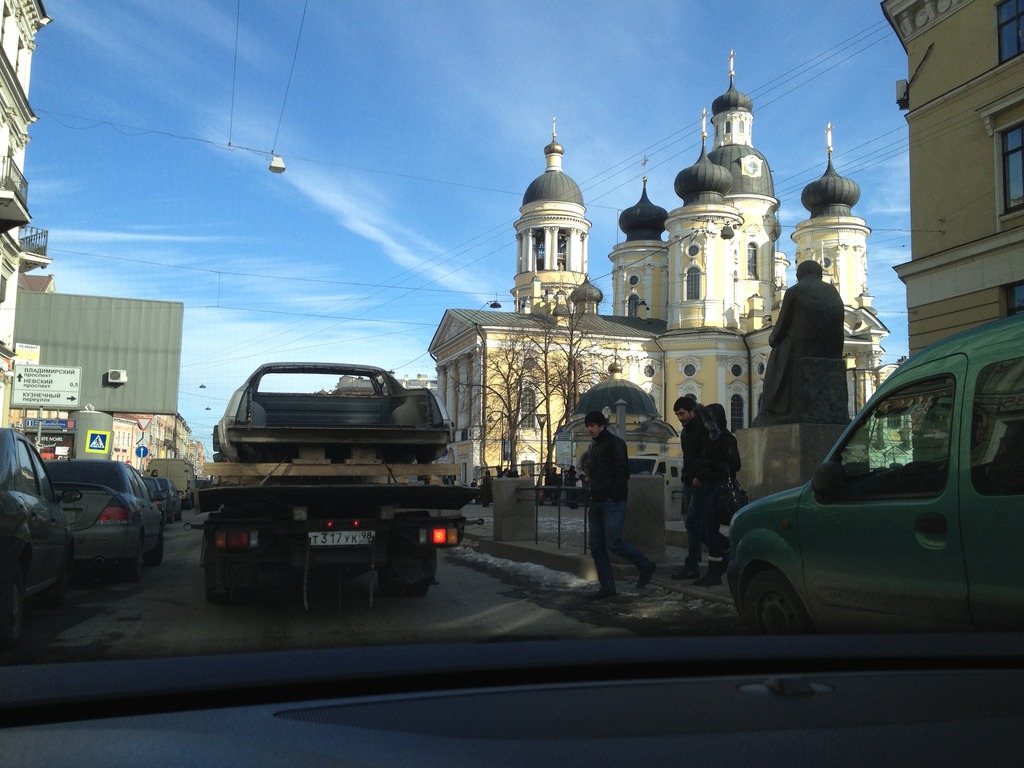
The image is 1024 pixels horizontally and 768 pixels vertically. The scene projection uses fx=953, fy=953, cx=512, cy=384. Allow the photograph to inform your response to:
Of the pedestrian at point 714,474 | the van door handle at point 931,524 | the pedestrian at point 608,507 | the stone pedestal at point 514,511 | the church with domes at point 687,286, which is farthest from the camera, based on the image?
the church with domes at point 687,286

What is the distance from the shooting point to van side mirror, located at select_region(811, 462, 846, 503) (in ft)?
17.1

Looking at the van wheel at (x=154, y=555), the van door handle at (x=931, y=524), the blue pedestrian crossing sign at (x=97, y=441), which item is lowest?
the van wheel at (x=154, y=555)

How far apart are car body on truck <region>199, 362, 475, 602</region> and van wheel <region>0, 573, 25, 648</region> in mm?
1473

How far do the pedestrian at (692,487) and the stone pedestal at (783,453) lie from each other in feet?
3.91

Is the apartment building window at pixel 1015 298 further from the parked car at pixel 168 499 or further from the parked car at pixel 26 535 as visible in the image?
the parked car at pixel 168 499

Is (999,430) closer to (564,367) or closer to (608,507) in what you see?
(608,507)

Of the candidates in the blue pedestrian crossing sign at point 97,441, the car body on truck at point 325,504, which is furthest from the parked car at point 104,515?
the blue pedestrian crossing sign at point 97,441

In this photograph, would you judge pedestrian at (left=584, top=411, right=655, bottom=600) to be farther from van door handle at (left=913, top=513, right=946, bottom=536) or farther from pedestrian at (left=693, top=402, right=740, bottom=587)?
van door handle at (left=913, top=513, right=946, bottom=536)

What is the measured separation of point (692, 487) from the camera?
10023 millimetres

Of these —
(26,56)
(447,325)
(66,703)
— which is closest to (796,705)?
(66,703)

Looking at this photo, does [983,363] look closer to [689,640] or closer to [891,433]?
[891,433]

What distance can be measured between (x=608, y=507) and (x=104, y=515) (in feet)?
18.4

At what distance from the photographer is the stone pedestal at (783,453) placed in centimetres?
1062

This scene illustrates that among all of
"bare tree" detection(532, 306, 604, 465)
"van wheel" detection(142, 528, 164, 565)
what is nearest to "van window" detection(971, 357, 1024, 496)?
"van wheel" detection(142, 528, 164, 565)
